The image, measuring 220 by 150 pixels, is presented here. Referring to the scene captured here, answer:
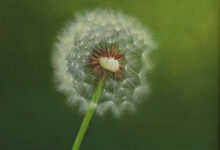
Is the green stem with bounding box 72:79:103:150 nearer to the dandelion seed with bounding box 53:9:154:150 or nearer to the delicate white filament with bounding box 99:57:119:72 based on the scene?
the dandelion seed with bounding box 53:9:154:150

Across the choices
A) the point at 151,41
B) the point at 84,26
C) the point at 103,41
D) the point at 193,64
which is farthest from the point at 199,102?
the point at 84,26

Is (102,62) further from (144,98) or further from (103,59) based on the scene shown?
(144,98)

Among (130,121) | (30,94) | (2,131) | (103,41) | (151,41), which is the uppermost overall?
(151,41)

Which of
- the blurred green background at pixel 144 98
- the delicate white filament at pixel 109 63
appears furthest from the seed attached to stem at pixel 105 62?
the blurred green background at pixel 144 98

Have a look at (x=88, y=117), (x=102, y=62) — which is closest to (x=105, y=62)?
(x=102, y=62)

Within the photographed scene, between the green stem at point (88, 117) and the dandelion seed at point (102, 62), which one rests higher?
the dandelion seed at point (102, 62)

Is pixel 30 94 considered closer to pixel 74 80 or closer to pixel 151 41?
pixel 74 80

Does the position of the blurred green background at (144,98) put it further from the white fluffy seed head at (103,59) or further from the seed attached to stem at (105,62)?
the seed attached to stem at (105,62)
